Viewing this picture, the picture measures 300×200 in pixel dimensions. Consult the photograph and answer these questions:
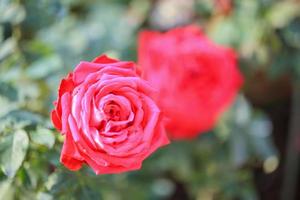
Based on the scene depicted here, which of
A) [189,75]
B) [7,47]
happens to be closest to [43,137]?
[7,47]

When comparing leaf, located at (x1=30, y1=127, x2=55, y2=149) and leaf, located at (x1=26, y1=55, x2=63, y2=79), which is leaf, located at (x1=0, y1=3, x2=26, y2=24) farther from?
leaf, located at (x1=30, y1=127, x2=55, y2=149)

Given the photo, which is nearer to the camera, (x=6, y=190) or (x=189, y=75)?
(x=6, y=190)

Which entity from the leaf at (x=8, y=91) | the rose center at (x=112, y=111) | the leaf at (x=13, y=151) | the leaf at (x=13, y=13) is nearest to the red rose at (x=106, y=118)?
the rose center at (x=112, y=111)

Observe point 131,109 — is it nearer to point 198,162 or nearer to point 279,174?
point 198,162

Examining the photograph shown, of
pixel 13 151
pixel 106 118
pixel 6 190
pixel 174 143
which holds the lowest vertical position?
pixel 174 143

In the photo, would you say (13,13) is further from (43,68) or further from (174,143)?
(174,143)

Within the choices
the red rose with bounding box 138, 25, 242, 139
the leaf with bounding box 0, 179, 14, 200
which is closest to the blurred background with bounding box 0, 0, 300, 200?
the leaf with bounding box 0, 179, 14, 200

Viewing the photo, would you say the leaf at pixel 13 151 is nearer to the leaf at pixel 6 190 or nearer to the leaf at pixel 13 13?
the leaf at pixel 6 190
